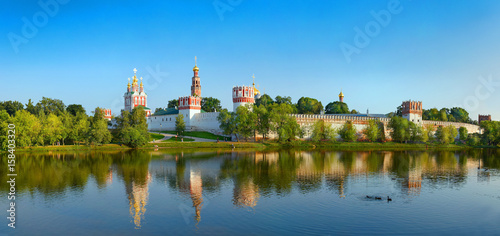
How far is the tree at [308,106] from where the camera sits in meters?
85.9

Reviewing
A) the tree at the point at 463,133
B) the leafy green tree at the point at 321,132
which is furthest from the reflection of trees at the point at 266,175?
the tree at the point at 463,133

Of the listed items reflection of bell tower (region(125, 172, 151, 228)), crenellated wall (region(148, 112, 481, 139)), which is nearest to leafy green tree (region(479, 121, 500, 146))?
crenellated wall (region(148, 112, 481, 139))

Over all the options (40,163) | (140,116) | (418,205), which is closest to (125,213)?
(418,205)

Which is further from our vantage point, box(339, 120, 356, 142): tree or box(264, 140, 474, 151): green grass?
box(339, 120, 356, 142): tree

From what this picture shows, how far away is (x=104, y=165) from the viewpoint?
92.9 feet

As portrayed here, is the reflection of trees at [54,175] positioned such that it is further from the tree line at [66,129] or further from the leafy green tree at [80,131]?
the leafy green tree at [80,131]

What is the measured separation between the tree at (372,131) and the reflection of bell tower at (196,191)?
4161 centimetres

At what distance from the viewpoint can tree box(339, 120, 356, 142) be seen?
191 ft

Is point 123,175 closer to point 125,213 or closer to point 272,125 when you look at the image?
point 125,213

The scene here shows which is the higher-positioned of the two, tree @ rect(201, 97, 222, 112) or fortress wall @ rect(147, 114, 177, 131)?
tree @ rect(201, 97, 222, 112)

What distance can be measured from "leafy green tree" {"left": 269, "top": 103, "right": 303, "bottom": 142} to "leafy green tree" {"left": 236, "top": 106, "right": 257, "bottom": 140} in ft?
8.71

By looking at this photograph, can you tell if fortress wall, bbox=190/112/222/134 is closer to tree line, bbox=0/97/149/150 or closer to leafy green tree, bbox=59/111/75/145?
tree line, bbox=0/97/149/150

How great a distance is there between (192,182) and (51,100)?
4909 centimetres

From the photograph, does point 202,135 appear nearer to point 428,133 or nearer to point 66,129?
point 66,129
